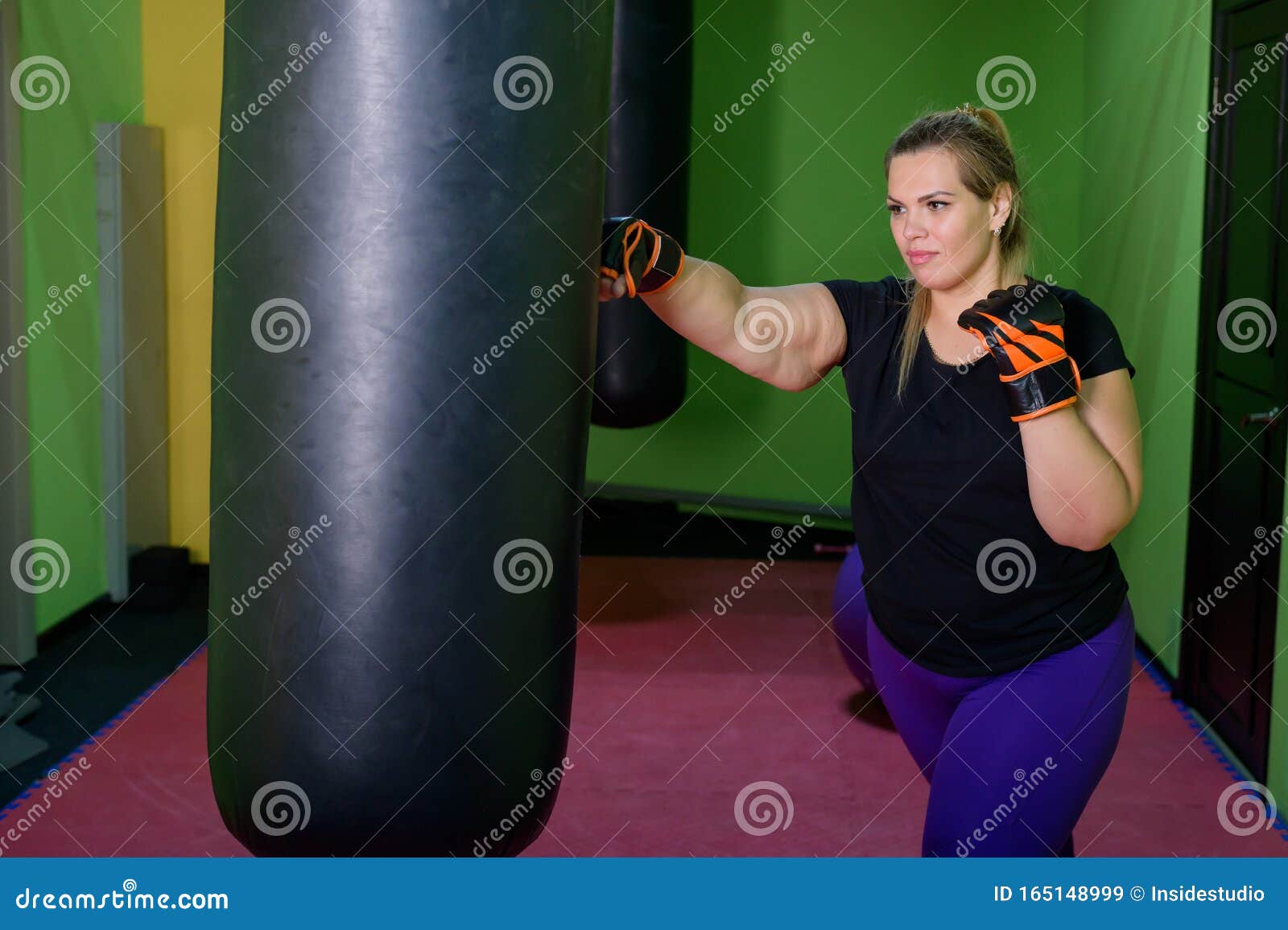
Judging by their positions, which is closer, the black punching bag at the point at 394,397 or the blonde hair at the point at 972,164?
the black punching bag at the point at 394,397

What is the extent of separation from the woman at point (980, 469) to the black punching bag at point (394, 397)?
47 cm

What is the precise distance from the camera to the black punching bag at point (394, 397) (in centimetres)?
147

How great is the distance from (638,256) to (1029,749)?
2.95 ft

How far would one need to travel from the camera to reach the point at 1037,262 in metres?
5.60

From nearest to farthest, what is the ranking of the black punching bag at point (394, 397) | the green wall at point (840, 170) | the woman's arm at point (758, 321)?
the black punching bag at point (394, 397) → the woman's arm at point (758, 321) → the green wall at point (840, 170)

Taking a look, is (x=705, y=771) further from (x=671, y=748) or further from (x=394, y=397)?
(x=394, y=397)

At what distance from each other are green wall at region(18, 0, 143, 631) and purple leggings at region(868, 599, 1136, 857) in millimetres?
3622

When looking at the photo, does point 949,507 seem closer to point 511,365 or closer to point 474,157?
point 511,365

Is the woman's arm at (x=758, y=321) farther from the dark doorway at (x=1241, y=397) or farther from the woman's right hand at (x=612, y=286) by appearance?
the dark doorway at (x=1241, y=397)

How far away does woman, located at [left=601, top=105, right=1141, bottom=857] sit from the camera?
75.6 inches

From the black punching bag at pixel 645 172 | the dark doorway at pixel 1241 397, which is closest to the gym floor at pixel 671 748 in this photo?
the dark doorway at pixel 1241 397

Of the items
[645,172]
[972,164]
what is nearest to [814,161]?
[645,172]

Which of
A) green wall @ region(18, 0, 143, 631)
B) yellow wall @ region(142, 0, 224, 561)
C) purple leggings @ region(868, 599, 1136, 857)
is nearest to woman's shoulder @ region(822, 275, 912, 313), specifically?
purple leggings @ region(868, 599, 1136, 857)

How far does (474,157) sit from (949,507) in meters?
0.93
